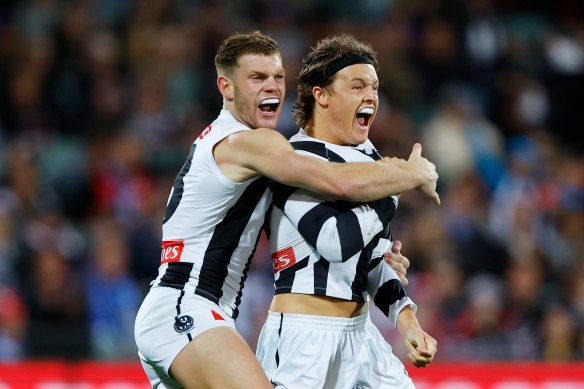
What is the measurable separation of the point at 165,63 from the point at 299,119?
19.6ft

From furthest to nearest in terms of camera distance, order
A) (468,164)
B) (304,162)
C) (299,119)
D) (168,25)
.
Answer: (168,25) → (468,164) → (299,119) → (304,162)

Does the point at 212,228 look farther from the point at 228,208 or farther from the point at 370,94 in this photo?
the point at 370,94

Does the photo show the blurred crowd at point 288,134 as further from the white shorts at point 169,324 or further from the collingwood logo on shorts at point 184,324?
the collingwood logo on shorts at point 184,324

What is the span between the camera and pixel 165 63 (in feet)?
33.8

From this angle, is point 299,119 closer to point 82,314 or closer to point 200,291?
point 200,291

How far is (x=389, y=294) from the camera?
4492 millimetres

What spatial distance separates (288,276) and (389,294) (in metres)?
0.55

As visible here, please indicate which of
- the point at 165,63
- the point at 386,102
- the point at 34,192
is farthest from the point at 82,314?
the point at 386,102

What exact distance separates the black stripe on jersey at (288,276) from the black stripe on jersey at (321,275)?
6 centimetres

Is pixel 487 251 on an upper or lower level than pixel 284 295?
upper

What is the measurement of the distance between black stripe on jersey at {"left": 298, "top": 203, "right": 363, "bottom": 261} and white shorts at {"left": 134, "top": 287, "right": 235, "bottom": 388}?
0.55 meters

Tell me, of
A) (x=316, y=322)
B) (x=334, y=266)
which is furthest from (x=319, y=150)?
(x=316, y=322)

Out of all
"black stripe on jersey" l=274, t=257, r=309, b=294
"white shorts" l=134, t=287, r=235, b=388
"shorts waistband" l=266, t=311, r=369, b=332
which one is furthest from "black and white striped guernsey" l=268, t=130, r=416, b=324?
"white shorts" l=134, t=287, r=235, b=388

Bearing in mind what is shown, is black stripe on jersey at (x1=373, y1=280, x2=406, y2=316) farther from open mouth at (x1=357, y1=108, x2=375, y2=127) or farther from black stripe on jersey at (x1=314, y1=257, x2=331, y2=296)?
open mouth at (x1=357, y1=108, x2=375, y2=127)
